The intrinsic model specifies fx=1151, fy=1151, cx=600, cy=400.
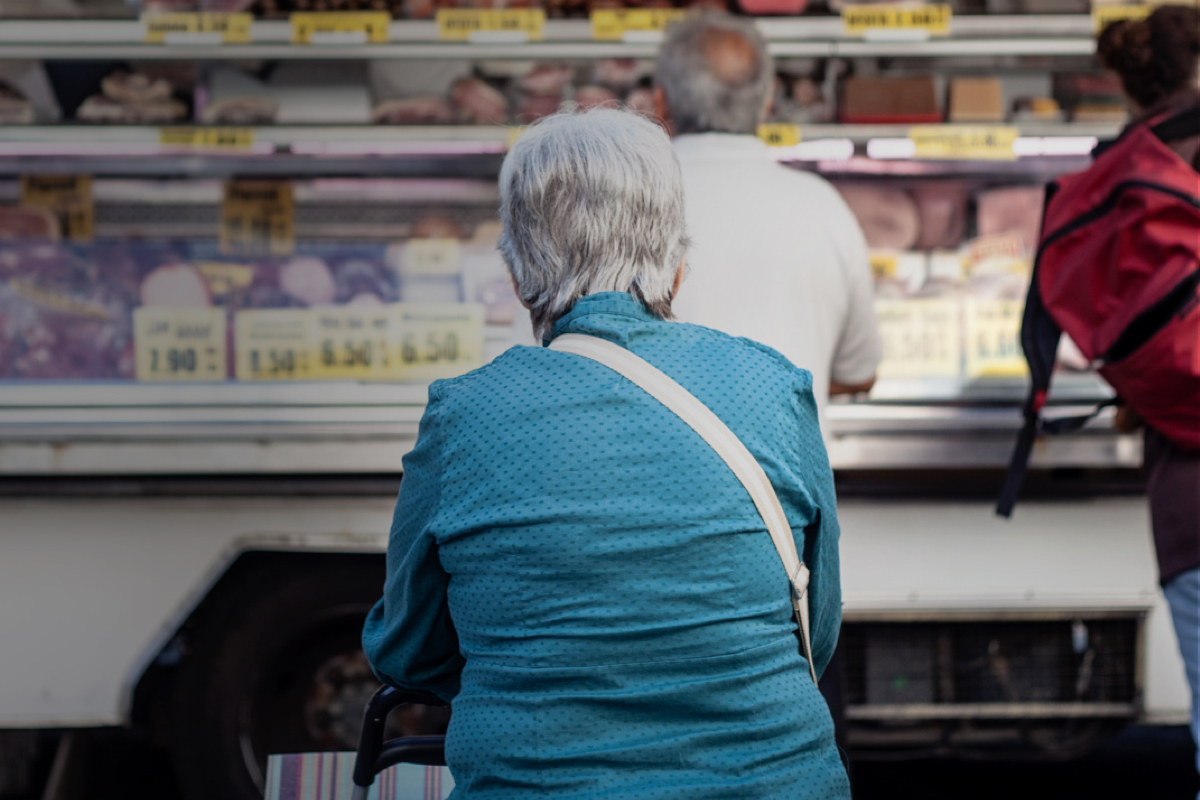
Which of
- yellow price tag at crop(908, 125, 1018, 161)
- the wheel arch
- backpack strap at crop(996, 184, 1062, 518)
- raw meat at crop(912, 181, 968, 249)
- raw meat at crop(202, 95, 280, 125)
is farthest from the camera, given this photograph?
raw meat at crop(912, 181, 968, 249)

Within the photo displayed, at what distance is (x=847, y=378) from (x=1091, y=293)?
0.56m

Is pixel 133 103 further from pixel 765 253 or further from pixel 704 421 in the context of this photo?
pixel 704 421

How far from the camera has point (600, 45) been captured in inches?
132

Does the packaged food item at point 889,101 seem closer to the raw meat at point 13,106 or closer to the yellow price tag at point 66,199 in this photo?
the yellow price tag at point 66,199

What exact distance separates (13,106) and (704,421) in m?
2.89

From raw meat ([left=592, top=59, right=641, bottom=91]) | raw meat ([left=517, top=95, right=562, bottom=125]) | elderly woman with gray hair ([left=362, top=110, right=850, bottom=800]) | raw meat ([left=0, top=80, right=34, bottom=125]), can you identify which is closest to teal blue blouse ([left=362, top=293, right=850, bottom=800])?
elderly woman with gray hair ([left=362, top=110, right=850, bottom=800])

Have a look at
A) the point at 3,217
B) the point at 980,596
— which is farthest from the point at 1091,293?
the point at 3,217

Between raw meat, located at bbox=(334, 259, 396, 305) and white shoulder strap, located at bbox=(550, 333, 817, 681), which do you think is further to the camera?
raw meat, located at bbox=(334, 259, 396, 305)

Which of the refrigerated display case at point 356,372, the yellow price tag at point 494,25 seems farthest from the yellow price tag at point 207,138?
the yellow price tag at point 494,25

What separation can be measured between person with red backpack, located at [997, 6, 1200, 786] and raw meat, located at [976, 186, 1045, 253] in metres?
0.97

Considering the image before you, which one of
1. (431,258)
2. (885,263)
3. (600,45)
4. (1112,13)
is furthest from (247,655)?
(1112,13)

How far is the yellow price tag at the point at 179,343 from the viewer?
3326 mm

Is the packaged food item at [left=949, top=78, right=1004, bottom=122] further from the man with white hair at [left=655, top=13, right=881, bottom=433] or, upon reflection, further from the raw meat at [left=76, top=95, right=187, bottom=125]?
the raw meat at [left=76, top=95, right=187, bottom=125]

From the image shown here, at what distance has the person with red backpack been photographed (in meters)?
2.32
